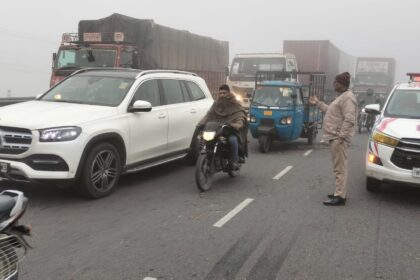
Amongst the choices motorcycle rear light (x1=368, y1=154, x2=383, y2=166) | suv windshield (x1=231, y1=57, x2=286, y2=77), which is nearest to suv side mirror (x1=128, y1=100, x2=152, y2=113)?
motorcycle rear light (x1=368, y1=154, x2=383, y2=166)

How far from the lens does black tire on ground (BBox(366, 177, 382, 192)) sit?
755cm

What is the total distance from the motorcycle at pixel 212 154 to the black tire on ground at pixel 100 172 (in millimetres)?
1235

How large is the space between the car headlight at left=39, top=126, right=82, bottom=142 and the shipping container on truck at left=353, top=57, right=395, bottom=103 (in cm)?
2707

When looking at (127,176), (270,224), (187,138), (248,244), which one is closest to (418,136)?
(270,224)

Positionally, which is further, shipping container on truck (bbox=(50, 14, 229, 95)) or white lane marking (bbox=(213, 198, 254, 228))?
shipping container on truck (bbox=(50, 14, 229, 95))

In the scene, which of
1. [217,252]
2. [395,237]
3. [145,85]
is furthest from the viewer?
[145,85]

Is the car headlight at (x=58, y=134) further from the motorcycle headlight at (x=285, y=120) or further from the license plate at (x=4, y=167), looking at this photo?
the motorcycle headlight at (x=285, y=120)

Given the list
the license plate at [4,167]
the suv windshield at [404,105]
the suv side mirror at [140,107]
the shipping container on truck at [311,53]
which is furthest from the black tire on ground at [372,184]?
the shipping container on truck at [311,53]

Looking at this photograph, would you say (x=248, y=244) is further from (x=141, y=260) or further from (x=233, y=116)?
(x=233, y=116)

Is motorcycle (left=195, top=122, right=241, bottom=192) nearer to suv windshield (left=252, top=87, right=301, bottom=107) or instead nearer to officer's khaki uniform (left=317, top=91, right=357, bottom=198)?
officer's khaki uniform (left=317, top=91, right=357, bottom=198)

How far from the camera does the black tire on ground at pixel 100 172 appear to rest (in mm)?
6639

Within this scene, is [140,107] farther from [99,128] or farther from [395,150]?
[395,150]

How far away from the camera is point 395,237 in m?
5.57

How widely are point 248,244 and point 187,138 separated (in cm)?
420
